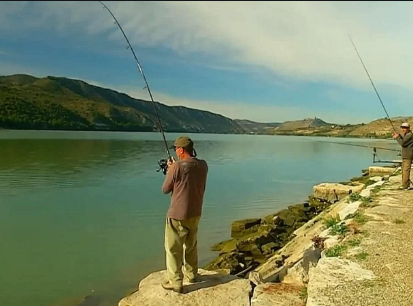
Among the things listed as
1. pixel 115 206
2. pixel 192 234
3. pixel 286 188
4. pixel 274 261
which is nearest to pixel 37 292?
pixel 274 261

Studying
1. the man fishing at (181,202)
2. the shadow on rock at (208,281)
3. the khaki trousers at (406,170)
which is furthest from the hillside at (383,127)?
the man fishing at (181,202)

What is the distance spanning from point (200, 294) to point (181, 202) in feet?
4.68

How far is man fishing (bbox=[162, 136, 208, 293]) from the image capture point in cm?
604

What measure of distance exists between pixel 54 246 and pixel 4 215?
571 centimetres

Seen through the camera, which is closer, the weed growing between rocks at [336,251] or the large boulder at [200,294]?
the large boulder at [200,294]

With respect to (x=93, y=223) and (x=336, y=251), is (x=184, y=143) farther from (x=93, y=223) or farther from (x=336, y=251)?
(x=93, y=223)

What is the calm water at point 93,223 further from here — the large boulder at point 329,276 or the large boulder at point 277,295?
the large boulder at point 329,276

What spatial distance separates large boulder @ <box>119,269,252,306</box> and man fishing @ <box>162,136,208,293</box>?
166 millimetres

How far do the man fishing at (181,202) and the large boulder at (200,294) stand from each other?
17 cm

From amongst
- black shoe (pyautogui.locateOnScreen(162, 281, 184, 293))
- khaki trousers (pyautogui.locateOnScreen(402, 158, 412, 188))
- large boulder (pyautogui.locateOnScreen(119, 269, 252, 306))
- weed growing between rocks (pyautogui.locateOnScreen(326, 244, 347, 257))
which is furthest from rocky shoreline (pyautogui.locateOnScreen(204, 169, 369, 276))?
khaki trousers (pyautogui.locateOnScreen(402, 158, 412, 188))

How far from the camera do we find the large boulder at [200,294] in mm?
6129

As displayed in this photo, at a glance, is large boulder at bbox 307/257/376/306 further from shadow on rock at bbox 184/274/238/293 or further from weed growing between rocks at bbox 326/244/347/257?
shadow on rock at bbox 184/274/238/293

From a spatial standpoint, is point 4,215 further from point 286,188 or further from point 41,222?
point 286,188

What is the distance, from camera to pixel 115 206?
22.7m
